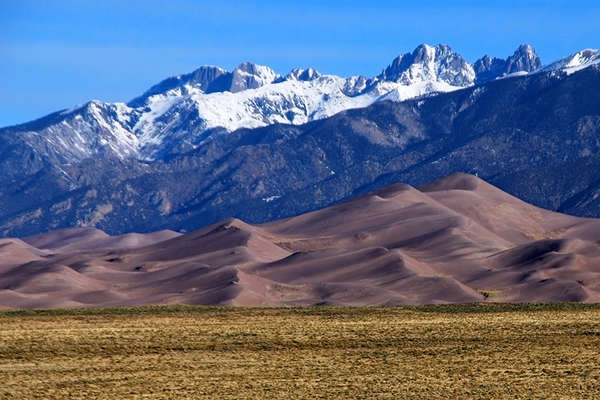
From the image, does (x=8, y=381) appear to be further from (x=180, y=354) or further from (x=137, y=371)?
(x=180, y=354)

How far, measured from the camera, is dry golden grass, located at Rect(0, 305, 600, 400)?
60219 millimetres

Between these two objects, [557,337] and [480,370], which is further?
[557,337]

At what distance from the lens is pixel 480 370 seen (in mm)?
64688

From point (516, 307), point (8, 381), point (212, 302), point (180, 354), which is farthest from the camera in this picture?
point (212, 302)

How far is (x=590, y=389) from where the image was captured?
58.9 meters

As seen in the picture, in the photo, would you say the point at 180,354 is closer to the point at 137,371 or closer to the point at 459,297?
the point at 137,371

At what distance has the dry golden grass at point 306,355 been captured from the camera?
6022cm

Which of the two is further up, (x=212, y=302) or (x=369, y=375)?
(x=212, y=302)

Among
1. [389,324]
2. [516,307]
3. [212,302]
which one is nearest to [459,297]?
[212,302]

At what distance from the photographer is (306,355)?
7156cm

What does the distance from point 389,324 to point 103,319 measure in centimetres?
1911

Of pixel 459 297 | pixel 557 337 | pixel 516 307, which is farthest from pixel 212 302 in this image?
pixel 557 337

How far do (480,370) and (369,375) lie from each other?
501 centimetres

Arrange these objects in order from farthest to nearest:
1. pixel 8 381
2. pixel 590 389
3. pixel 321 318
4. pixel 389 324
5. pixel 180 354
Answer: pixel 321 318 → pixel 389 324 → pixel 180 354 → pixel 8 381 → pixel 590 389
